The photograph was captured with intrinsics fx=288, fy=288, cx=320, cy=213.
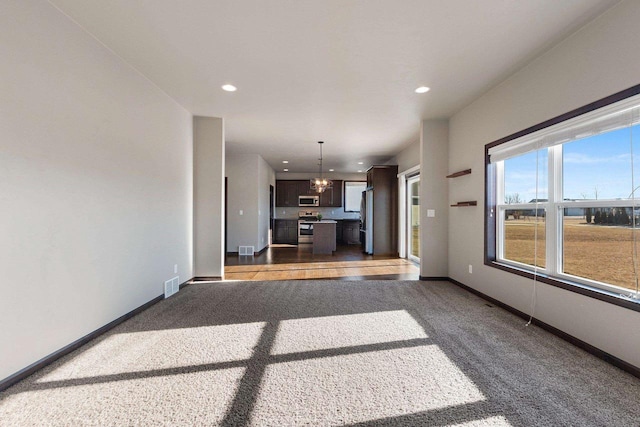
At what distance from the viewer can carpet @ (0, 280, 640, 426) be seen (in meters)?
1.57

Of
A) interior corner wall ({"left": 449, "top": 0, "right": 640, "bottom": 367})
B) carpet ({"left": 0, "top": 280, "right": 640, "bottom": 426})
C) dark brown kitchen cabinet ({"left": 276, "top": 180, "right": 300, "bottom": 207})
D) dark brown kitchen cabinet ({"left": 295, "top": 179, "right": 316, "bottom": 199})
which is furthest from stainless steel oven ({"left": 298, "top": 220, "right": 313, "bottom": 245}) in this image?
carpet ({"left": 0, "top": 280, "right": 640, "bottom": 426})

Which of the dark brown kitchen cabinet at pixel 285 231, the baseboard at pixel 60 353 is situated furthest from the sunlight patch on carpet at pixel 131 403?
the dark brown kitchen cabinet at pixel 285 231

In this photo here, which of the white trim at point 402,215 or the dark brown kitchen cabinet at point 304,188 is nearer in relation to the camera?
the white trim at point 402,215

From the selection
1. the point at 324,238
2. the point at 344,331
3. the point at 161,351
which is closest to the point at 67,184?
the point at 161,351

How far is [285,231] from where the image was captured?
10.1 meters

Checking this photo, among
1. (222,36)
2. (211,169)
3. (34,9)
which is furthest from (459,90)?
(34,9)

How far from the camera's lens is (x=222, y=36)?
2494 mm

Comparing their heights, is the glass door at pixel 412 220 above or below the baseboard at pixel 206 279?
above

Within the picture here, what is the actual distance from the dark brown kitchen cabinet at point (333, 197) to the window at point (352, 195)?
0.80 ft

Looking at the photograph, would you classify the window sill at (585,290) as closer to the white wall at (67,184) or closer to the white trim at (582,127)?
the white trim at (582,127)

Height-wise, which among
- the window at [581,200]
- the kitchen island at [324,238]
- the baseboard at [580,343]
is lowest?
Result: the baseboard at [580,343]

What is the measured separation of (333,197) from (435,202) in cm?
590

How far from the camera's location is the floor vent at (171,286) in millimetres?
3766

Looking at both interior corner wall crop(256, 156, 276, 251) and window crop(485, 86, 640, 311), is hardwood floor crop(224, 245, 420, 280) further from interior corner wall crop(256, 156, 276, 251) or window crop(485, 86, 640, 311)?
window crop(485, 86, 640, 311)
